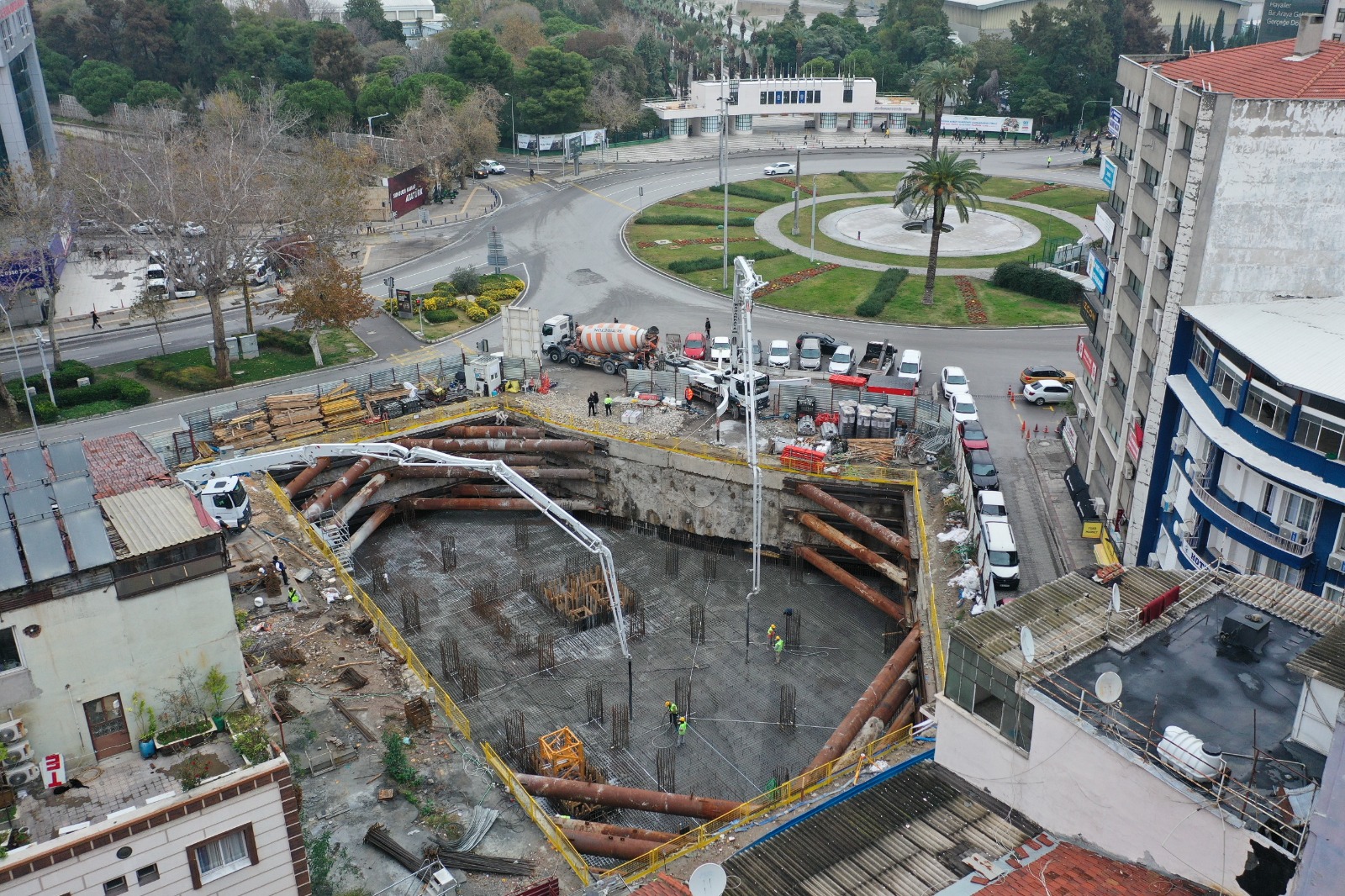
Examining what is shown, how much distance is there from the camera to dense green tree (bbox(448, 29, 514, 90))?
427ft

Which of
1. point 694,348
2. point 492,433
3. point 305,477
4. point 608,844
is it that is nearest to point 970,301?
point 694,348

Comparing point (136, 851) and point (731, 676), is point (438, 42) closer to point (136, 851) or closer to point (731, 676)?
point (731, 676)

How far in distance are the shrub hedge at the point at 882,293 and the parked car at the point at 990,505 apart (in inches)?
1318

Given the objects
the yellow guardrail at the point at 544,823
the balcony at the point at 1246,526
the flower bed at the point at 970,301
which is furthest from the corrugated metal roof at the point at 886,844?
the flower bed at the point at 970,301

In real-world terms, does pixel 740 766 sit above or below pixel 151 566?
below

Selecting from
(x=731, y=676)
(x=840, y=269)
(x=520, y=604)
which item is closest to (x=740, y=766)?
(x=731, y=676)

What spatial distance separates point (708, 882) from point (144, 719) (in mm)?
14136

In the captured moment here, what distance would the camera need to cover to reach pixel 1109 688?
77.4 ft

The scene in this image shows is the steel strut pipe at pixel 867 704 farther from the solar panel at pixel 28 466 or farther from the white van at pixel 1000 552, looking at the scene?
the solar panel at pixel 28 466

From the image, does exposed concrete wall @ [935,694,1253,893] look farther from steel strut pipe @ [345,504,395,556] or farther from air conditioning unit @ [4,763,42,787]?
steel strut pipe @ [345,504,395,556]

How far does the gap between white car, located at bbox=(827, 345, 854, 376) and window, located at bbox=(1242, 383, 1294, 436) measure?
28.5 metres

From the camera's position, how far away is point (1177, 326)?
43469 mm

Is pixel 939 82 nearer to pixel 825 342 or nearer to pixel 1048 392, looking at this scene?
pixel 825 342

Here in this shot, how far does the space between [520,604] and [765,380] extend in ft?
61.4
